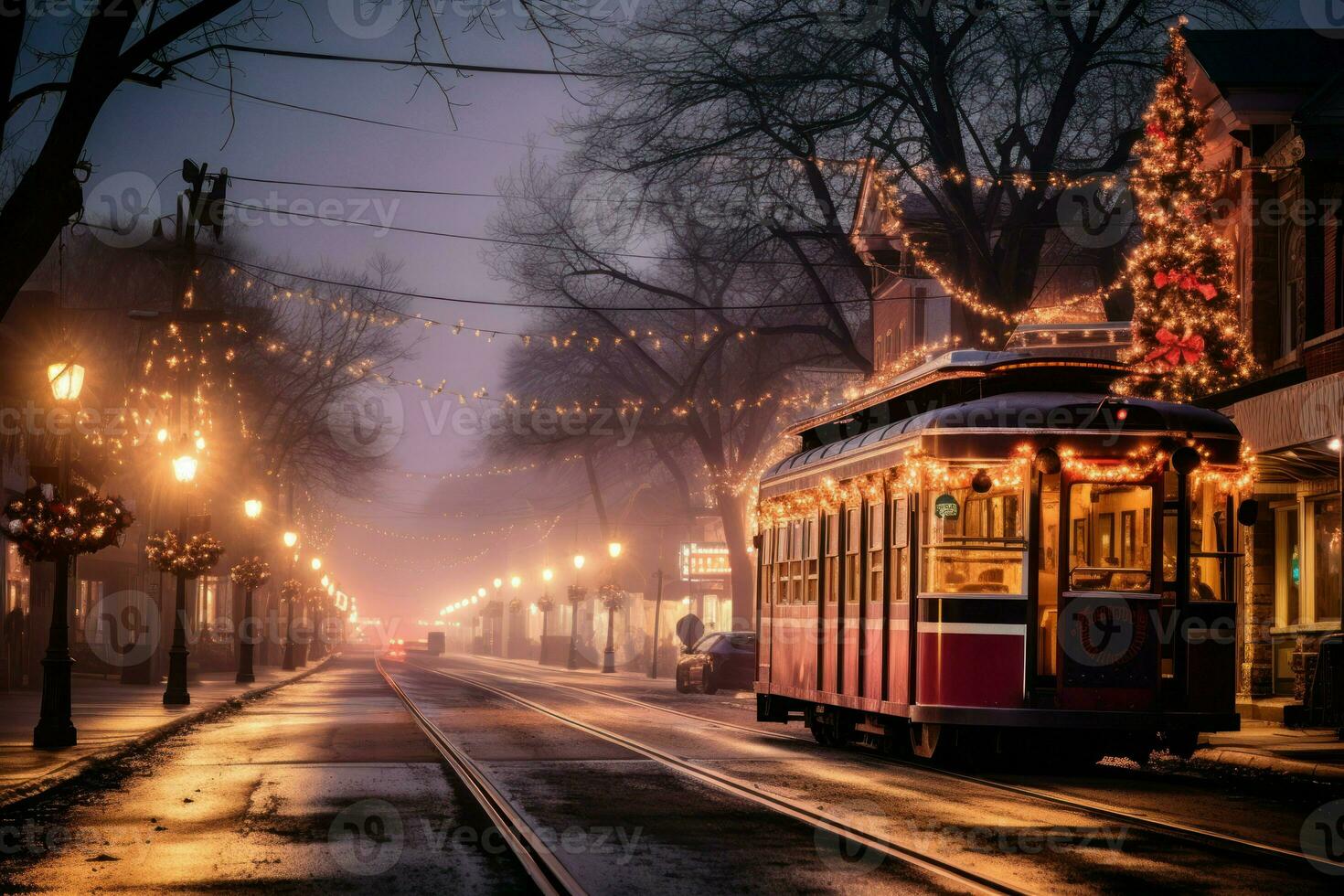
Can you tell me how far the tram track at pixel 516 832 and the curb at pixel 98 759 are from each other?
3615mm

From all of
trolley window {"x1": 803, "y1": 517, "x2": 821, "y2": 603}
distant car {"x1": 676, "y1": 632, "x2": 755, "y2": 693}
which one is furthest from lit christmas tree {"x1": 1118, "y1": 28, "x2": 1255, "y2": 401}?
distant car {"x1": 676, "y1": 632, "x2": 755, "y2": 693}

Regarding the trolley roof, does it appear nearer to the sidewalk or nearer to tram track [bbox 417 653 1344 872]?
tram track [bbox 417 653 1344 872]

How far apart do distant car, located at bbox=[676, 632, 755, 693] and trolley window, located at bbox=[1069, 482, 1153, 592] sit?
23.1 meters

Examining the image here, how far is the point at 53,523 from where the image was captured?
20.2m

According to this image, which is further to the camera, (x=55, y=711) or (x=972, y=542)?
(x=55, y=711)

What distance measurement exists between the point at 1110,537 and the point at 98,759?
35.3 ft

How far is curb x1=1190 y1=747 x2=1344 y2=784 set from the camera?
16.9m

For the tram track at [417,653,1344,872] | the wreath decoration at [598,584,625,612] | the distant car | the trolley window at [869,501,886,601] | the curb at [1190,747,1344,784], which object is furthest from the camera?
the wreath decoration at [598,584,625,612]

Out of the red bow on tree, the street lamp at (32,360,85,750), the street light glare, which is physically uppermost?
the red bow on tree

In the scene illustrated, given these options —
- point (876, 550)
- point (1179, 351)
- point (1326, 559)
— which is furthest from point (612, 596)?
point (876, 550)

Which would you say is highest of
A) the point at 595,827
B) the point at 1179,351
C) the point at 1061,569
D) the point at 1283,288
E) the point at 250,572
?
the point at 1283,288

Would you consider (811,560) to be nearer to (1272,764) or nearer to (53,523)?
(1272,764)

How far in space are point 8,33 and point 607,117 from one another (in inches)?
767

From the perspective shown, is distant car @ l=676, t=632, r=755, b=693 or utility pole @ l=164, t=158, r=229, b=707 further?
distant car @ l=676, t=632, r=755, b=693
